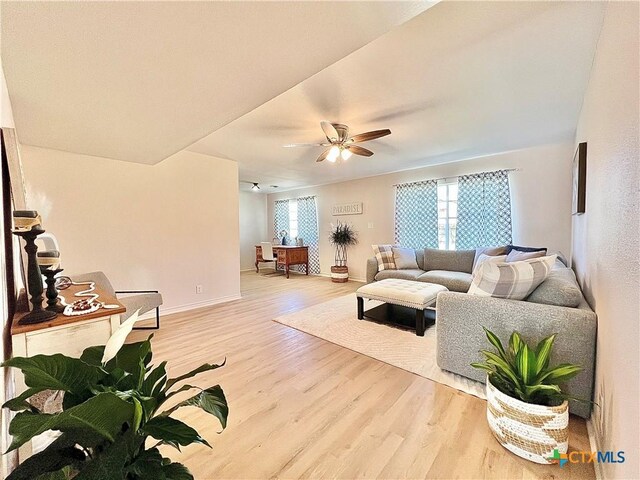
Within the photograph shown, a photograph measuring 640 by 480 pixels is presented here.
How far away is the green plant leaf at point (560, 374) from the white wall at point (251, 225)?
701cm

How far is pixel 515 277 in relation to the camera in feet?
5.70

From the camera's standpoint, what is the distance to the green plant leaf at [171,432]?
2.22ft

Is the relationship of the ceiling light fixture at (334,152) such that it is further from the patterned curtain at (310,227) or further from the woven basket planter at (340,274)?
the patterned curtain at (310,227)

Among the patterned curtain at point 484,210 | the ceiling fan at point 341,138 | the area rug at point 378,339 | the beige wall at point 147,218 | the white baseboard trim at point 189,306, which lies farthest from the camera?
the patterned curtain at point 484,210

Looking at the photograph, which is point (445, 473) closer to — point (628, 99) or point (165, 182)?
point (628, 99)

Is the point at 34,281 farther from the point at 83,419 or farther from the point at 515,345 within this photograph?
the point at 515,345

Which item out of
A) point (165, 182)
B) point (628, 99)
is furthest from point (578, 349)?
point (165, 182)

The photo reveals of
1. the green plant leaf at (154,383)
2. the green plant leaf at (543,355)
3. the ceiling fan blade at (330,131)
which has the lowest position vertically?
the green plant leaf at (543,355)

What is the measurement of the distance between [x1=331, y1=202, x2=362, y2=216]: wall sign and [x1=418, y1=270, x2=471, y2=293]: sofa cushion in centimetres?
226

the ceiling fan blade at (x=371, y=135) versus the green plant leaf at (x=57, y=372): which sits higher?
the ceiling fan blade at (x=371, y=135)

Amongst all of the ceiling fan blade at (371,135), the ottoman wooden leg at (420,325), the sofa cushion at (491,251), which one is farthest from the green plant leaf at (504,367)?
the sofa cushion at (491,251)

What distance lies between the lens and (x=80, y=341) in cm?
126

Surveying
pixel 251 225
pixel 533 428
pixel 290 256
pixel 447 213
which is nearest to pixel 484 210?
pixel 447 213

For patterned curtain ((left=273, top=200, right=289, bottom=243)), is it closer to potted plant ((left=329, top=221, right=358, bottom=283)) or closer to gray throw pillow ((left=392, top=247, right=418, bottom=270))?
potted plant ((left=329, top=221, right=358, bottom=283))
